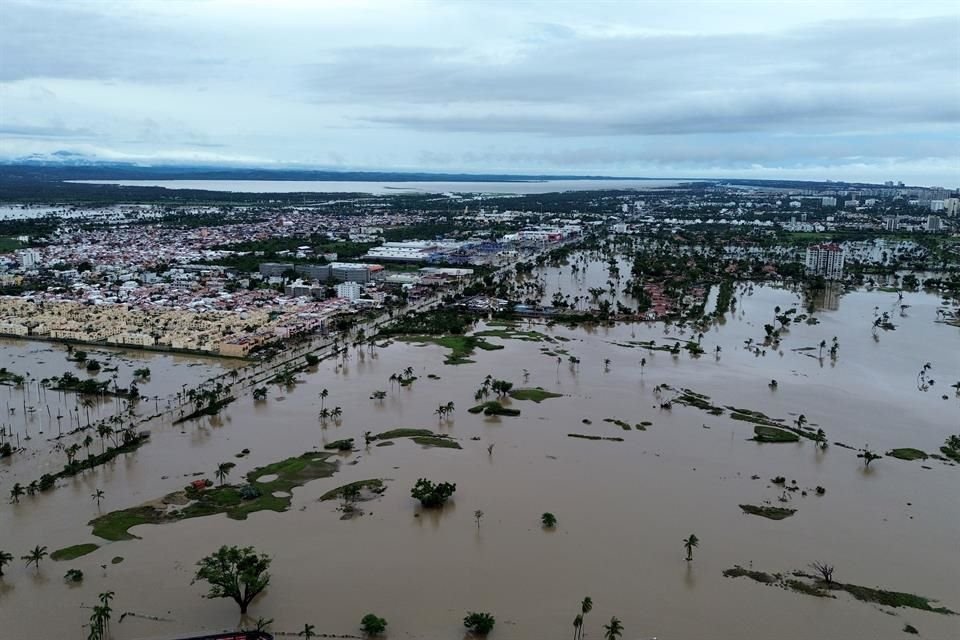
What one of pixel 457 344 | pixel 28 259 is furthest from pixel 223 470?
pixel 28 259

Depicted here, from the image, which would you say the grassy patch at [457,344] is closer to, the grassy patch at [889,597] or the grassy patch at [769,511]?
the grassy patch at [769,511]

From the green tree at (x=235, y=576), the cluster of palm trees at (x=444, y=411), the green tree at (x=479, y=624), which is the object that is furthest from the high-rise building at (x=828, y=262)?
the green tree at (x=235, y=576)

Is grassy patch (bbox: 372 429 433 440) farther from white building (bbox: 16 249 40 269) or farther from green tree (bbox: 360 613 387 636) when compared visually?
white building (bbox: 16 249 40 269)

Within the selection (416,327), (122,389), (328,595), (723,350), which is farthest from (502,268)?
(328,595)

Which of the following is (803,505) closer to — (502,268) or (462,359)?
(462,359)

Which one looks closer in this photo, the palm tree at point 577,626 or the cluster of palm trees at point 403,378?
the palm tree at point 577,626

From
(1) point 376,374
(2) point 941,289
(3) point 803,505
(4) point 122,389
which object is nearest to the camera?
(3) point 803,505

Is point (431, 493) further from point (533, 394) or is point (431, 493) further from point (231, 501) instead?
point (533, 394)
